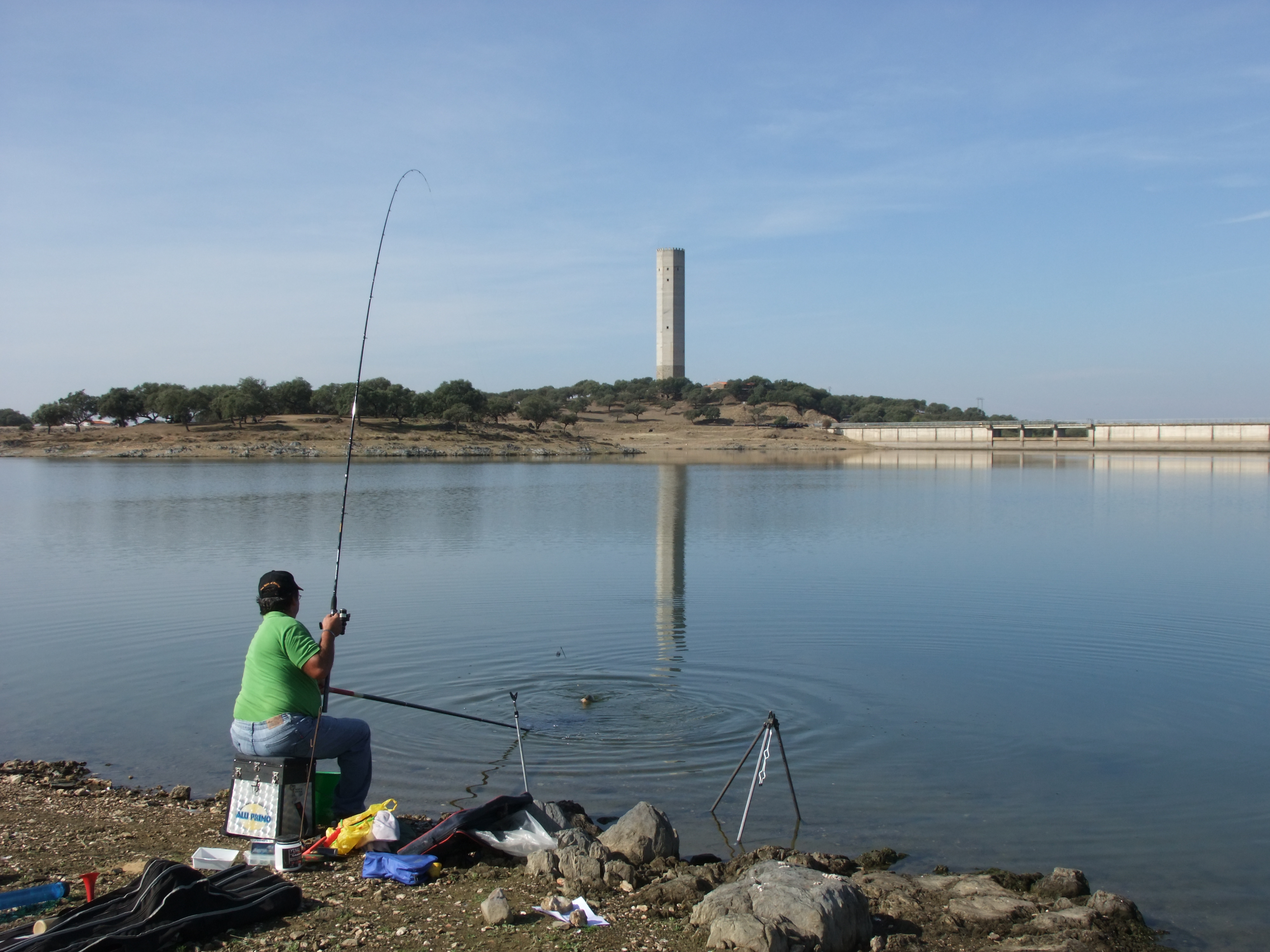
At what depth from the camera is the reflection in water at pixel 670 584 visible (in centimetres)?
1366

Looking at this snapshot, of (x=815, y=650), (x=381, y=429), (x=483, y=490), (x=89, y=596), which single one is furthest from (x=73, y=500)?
(x=381, y=429)

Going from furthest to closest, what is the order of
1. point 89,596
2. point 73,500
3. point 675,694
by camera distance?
1. point 73,500
2. point 89,596
3. point 675,694

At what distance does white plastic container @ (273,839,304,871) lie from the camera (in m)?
5.96

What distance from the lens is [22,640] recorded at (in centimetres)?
1452

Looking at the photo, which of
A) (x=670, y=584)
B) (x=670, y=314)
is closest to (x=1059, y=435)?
(x=670, y=314)

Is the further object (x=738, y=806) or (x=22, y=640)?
(x=22, y=640)

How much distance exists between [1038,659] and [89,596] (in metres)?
15.5

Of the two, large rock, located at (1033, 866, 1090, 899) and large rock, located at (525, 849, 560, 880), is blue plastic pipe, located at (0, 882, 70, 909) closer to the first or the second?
large rock, located at (525, 849, 560, 880)

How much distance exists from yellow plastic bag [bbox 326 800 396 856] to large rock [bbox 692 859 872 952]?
7.06 ft

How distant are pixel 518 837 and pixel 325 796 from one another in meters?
1.36

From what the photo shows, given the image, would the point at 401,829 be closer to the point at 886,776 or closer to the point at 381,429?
the point at 886,776

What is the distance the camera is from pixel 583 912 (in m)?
5.50

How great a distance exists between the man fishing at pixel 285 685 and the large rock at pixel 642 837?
1.94 m

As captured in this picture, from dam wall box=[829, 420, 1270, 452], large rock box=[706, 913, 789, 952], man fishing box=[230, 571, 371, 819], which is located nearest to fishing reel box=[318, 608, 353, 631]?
man fishing box=[230, 571, 371, 819]
